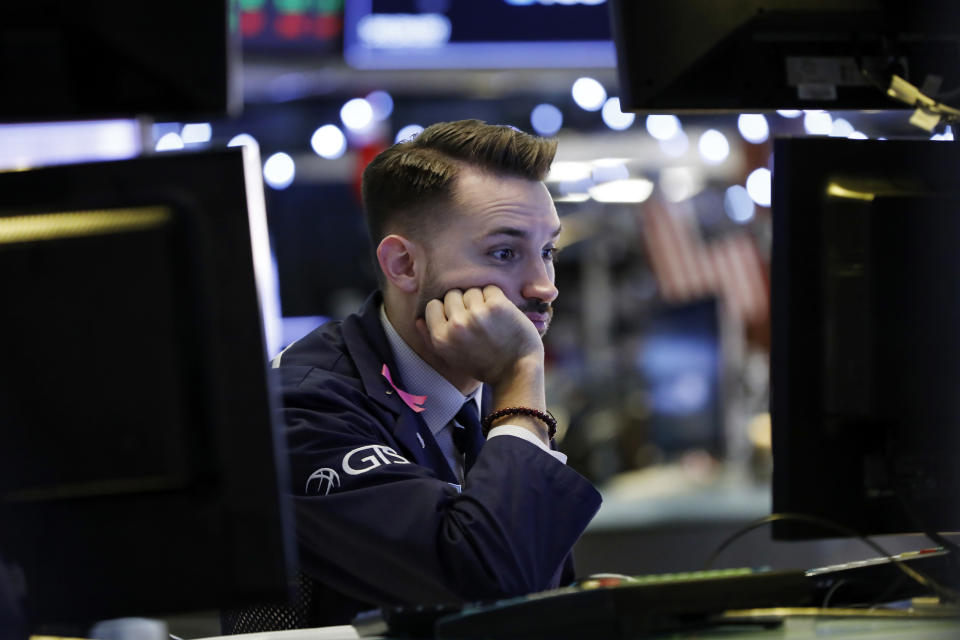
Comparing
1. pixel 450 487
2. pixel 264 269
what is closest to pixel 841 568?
pixel 450 487

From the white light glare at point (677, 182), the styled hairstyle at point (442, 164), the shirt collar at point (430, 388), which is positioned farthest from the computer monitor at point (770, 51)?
the white light glare at point (677, 182)

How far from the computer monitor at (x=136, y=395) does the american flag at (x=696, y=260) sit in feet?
17.8

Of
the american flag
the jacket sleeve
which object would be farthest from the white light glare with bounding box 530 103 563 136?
the jacket sleeve

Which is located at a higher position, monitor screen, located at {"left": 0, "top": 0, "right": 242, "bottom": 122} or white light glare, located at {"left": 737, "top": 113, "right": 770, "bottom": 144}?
white light glare, located at {"left": 737, "top": 113, "right": 770, "bottom": 144}

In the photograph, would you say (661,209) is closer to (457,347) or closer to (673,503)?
(673,503)

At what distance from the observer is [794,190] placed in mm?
1104

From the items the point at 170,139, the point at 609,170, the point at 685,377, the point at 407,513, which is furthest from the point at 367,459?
the point at 685,377

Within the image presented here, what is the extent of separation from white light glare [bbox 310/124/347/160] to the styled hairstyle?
4214mm

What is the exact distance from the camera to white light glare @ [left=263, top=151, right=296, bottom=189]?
6039 mm

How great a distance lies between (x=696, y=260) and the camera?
6152mm

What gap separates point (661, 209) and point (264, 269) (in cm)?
546

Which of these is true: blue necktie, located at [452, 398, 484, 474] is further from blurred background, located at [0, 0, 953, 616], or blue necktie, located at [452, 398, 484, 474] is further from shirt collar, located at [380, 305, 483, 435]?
blurred background, located at [0, 0, 953, 616]

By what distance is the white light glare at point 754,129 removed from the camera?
244 inches

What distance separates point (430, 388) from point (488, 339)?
0.20 meters
